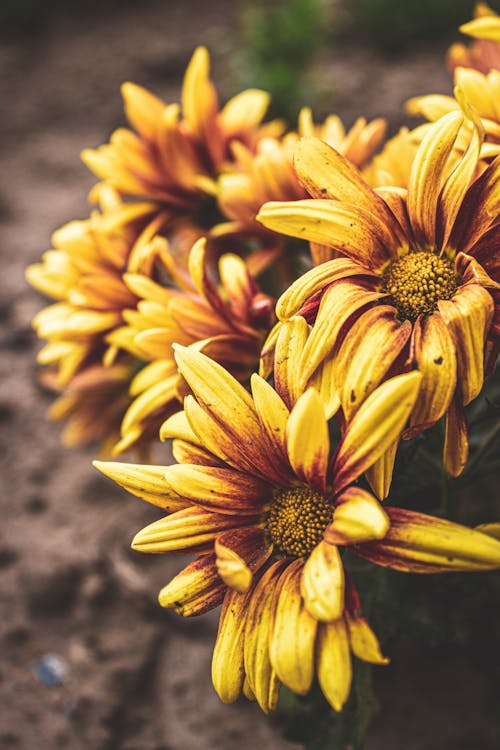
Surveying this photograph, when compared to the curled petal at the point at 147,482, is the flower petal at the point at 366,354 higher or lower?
higher

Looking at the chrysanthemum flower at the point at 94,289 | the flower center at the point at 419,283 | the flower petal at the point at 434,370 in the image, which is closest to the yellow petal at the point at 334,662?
the flower petal at the point at 434,370

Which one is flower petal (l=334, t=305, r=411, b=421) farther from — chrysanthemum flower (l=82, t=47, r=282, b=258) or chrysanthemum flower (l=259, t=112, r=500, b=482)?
chrysanthemum flower (l=82, t=47, r=282, b=258)

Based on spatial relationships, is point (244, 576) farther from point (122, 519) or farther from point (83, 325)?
point (122, 519)

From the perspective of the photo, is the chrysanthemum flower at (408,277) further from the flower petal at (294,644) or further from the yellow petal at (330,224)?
the flower petal at (294,644)

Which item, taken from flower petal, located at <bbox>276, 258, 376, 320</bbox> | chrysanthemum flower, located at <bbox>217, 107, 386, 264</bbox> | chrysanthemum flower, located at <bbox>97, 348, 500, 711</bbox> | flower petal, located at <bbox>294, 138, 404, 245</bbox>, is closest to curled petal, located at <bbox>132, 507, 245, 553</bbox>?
chrysanthemum flower, located at <bbox>97, 348, 500, 711</bbox>

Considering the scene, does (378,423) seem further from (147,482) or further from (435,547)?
(147,482)

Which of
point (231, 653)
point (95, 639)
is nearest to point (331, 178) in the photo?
point (231, 653)

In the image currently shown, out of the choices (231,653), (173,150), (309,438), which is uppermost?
(173,150)
